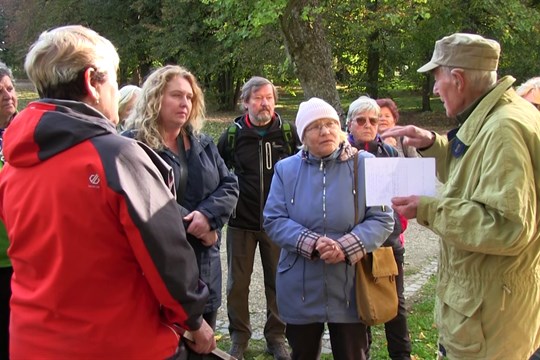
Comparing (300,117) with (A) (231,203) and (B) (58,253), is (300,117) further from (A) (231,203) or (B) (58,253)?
(B) (58,253)

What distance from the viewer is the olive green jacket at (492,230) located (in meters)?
2.17

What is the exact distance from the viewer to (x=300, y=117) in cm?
346

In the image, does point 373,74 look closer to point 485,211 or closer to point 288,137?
point 288,137

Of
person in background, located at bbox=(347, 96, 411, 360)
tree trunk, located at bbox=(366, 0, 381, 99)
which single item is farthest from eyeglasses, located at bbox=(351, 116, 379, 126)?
tree trunk, located at bbox=(366, 0, 381, 99)

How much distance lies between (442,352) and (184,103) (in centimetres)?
208

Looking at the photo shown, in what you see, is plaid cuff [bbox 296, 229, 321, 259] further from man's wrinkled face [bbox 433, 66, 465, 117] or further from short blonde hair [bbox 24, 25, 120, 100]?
short blonde hair [bbox 24, 25, 120, 100]

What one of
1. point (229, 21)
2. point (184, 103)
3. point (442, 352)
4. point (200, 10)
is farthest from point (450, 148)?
point (200, 10)

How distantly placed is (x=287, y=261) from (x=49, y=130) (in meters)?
1.87

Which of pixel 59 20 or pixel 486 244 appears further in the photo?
pixel 59 20

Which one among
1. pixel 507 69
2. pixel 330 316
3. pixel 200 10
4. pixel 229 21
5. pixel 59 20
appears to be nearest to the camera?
pixel 330 316

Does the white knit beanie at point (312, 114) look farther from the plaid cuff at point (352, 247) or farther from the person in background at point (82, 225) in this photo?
the person in background at point (82, 225)

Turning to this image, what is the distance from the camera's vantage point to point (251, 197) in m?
4.45

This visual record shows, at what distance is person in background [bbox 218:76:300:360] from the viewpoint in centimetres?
443

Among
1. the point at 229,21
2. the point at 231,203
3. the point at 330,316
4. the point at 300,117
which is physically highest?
the point at 229,21
